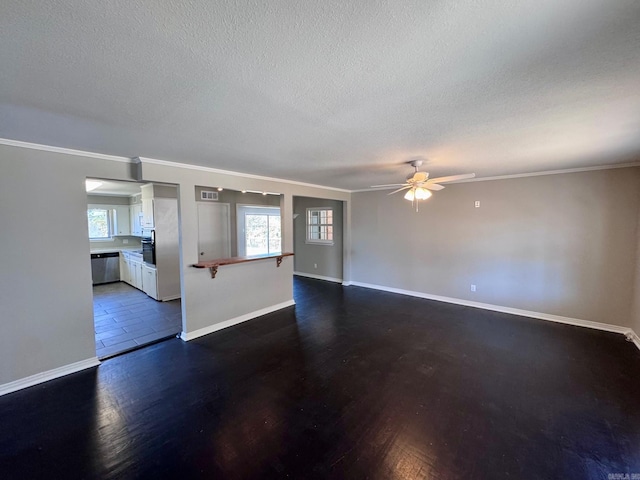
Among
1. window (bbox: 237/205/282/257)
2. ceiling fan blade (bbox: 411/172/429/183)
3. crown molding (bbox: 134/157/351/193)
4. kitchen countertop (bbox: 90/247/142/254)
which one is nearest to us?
crown molding (bbox: 134/157/351/193)

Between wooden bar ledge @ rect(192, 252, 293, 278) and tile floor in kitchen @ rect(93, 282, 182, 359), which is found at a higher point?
wooden bar ledge @ rect(192, 252, 293, 278)

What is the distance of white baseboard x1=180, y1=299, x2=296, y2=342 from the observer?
12.4 ft

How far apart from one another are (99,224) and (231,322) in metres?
5.72

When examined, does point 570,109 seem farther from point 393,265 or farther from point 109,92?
point 393,265

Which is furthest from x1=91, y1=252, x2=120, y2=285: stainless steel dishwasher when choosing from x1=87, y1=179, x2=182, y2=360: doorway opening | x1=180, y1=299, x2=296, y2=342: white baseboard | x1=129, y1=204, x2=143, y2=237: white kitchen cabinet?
x1=180, y1=299, x2=296, y2=342: white baseboard

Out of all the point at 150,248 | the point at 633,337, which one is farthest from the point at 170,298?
the point at 633,337

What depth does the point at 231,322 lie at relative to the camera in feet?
14.1

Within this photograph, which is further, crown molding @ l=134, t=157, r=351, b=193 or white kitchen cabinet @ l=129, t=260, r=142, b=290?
white kitchen cabinet @ l=129, t=260, r=142, b=290

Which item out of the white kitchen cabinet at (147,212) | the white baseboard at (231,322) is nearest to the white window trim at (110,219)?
the white kitchen cabinet at (147,212)

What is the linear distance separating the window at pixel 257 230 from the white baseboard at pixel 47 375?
3.63m

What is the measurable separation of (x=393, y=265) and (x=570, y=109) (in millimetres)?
4487

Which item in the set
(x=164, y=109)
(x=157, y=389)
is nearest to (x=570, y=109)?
(x=164, y=109)

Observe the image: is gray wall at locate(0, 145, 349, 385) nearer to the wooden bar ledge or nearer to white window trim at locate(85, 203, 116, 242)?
the wooden bar ledge

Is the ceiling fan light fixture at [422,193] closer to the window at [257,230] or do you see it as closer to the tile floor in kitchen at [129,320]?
→ the window at [257,230]
